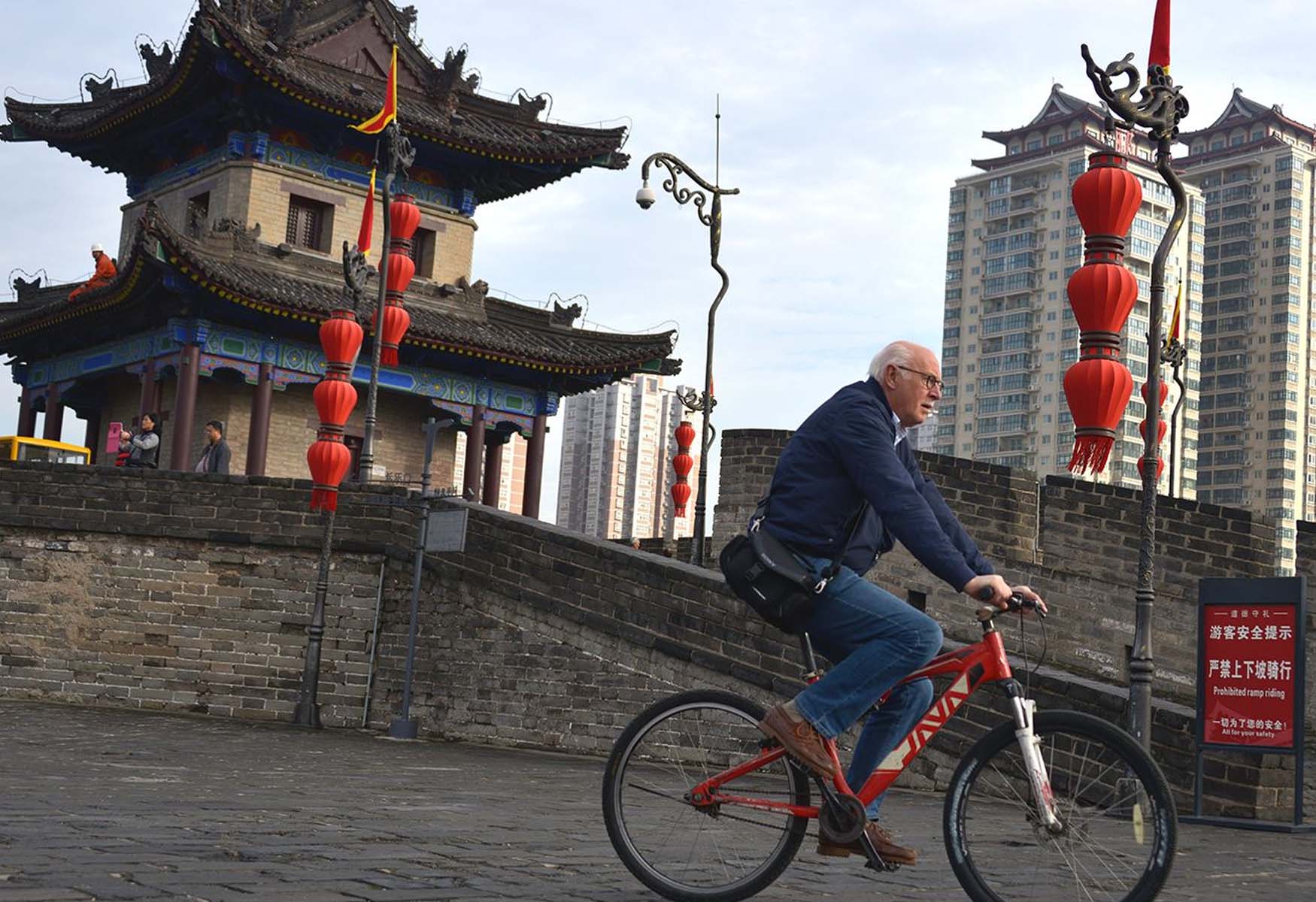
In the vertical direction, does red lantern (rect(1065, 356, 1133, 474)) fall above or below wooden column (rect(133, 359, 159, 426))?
below

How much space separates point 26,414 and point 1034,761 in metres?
28.6

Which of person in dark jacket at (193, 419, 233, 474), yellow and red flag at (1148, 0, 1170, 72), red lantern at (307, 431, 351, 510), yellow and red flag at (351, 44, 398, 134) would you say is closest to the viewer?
yellow and red flag at (1148, 0, 1170, 72)

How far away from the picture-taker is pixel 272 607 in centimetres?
1722

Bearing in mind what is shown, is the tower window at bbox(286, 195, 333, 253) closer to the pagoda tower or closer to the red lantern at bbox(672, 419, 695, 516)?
the pagoda tower

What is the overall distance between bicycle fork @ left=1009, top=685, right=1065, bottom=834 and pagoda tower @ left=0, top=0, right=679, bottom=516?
20.5m

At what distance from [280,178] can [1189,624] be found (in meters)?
16.9

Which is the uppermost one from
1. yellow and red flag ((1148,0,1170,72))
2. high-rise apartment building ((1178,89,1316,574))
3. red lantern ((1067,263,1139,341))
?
high-rise apartment building ((1178,89,1316,574))

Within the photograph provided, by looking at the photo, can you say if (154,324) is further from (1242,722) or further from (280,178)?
(1242,722)

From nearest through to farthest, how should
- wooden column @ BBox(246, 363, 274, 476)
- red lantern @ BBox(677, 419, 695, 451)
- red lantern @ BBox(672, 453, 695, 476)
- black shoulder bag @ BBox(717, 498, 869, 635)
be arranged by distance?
black shoulder bag @ BBox(717, 498, 869, 635) → wooden column @ BBox(246, 363, 274, 476) → red lantern @ BBox(677, 419, 695, 451) → red lantern @ BBox(672, 453, 695, 476)

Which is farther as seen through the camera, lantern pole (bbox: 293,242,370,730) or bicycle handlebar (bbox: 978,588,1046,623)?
lantern pole (bbox: 293,242,370,730)

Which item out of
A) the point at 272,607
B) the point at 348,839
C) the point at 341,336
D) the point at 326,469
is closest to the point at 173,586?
the point at 272,607

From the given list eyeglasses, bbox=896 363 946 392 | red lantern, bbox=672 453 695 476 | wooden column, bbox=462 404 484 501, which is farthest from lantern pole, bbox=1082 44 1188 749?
red lantern, bbox=672 453 695 476

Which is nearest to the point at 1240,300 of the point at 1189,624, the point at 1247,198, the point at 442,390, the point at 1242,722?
the point at 1247,198

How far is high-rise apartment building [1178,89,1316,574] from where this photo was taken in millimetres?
91625
